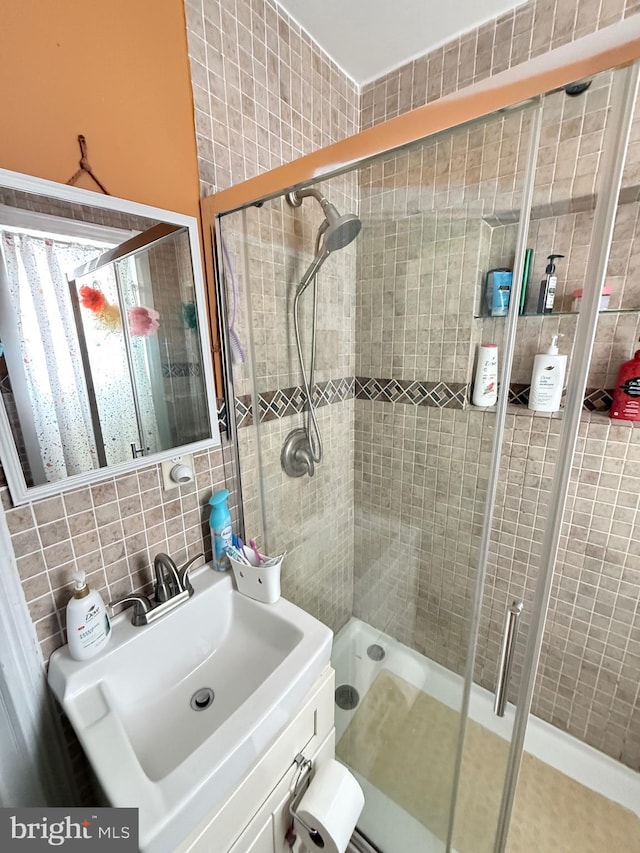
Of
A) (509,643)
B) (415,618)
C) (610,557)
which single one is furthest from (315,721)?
(610,557)

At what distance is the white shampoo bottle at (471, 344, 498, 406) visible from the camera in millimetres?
1077

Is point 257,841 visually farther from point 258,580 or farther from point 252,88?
point 252,88

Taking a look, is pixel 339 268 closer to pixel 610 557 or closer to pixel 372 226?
pixel 372 226

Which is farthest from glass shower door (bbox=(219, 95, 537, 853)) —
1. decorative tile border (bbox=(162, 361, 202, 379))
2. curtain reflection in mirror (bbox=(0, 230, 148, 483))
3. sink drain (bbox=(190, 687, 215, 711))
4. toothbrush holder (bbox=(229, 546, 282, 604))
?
sink drain (bbox=(190, 687, 215, 711))

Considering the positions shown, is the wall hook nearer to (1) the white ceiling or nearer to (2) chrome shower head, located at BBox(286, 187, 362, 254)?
(2) chrome shower head, located at BBox(286, 187, 362, 254)

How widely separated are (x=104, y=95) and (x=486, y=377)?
123 cm

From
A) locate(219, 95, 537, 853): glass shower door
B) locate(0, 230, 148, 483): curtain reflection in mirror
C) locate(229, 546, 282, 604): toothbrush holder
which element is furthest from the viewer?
locate(219, 95, 537, 853): glass shower door

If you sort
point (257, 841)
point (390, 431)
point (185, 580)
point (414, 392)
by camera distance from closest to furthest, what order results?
point (257, 841)
point (185, 580)
point (414, 392)
point (390, 431)

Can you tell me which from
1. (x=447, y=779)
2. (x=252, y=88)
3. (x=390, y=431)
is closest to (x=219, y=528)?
(x=390, y=431)

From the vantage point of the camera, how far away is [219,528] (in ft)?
3.32

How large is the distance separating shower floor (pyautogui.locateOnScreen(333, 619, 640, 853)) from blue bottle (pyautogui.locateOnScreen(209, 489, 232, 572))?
903 millimetres

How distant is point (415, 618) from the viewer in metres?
1.52

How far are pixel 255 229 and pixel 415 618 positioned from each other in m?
1.70

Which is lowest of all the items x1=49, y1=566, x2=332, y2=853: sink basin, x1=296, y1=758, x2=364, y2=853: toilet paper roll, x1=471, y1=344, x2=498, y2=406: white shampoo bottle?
x1=296, y1=758, x2=364, y2=853: toilet paper roll
